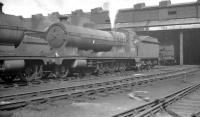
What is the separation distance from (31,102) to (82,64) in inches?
304

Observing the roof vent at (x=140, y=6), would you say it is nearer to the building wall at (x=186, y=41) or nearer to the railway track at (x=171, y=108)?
the building wall at (x=186, y=41)

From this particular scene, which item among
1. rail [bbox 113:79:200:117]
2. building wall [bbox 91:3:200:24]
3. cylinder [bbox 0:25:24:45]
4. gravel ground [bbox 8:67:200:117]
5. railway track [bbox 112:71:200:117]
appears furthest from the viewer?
building wall [bbox 91:3:200:24]

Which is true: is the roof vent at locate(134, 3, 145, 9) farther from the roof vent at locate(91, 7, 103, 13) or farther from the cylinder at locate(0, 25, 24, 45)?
the cylinder at locate(0, 25, 24, 45)

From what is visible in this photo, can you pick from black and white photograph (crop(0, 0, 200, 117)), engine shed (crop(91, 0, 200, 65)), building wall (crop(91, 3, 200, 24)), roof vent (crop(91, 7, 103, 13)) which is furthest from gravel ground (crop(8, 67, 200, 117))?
roof vent (crop(91, 7, 103, 13))

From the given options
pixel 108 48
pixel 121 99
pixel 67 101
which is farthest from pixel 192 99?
pixel 108 48

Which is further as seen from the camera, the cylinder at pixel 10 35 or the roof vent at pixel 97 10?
the roof vent at pixel 97 10

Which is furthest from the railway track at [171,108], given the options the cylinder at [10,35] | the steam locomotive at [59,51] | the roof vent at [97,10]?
the roof vent at [97,10]

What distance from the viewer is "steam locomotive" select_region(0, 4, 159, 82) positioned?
37.9ft

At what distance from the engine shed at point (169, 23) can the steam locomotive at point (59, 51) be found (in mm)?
18452

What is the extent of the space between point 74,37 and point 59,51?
1.24 meters

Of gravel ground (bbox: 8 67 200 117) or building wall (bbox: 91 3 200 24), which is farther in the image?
building wall (bbox: 91 3 200 24)

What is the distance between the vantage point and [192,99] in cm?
893

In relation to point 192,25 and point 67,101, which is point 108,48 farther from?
point 192,25

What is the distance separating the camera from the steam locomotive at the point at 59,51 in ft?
37.9
